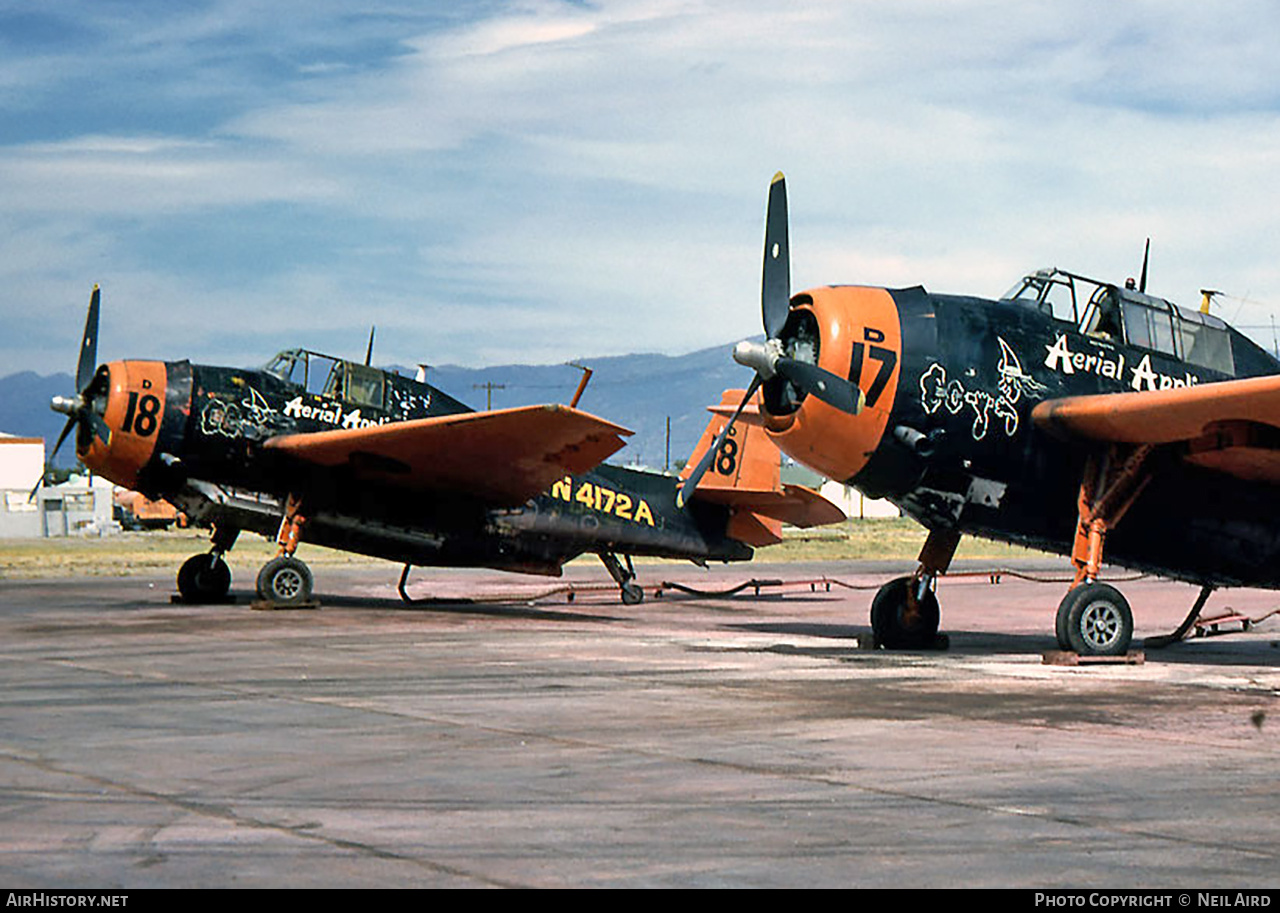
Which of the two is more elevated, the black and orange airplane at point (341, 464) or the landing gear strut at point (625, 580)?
the black and orange airplane at point (341, 464)

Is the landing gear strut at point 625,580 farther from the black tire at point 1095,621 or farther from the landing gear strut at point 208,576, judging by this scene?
the black tire at point 1095,621

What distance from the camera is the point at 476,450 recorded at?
22.0 metres

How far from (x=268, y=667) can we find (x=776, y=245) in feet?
20.0

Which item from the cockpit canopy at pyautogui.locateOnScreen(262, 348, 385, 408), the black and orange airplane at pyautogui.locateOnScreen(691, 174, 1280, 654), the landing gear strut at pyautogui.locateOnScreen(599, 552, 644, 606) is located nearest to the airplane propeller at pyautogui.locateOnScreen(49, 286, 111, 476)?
the cockpit canopy at pyautogui.locateOnScreen(262, 348, 385, 408)

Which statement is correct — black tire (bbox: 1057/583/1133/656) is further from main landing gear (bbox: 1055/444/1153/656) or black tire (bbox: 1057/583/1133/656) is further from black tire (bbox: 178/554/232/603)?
black tire (bbox: 178/554/232/603)

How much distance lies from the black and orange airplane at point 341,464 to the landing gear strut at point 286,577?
20mm

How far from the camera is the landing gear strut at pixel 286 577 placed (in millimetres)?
22578

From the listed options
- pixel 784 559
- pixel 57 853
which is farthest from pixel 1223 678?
pixel 784 559

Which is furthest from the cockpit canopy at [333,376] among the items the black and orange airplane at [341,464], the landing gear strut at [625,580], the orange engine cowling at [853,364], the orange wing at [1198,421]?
the orange wing at [1198,421]

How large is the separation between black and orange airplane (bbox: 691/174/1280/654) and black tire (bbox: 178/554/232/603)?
11425mm

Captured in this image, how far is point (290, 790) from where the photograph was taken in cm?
745

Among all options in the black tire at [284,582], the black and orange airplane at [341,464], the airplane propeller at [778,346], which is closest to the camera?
the airplane propeller at [778,346]

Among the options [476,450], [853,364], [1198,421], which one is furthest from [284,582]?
[1198,421]

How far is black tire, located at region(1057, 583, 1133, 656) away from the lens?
48.1 feet
